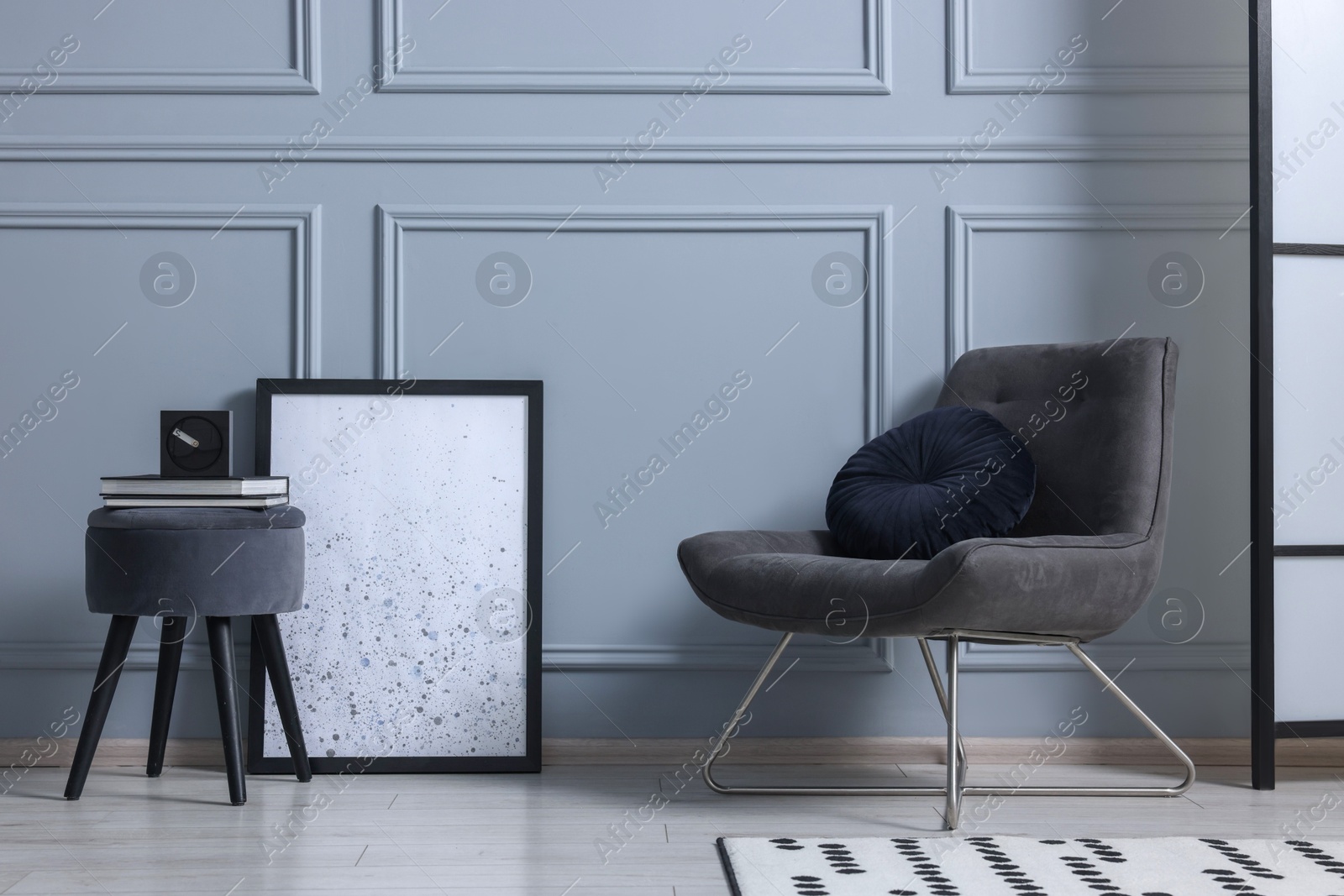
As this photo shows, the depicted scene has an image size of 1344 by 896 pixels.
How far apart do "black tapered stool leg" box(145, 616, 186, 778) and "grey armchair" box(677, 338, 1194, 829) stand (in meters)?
1.12

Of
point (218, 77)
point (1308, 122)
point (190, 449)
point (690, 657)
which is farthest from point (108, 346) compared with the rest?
point (1308, 122)

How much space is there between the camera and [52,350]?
7.86 feet

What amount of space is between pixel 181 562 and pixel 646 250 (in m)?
1.21

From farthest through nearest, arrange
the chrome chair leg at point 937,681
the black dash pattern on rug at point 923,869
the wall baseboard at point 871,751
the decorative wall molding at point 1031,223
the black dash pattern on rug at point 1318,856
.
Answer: the decorative wall molding at point 1031,223 → the wall baseboard at point 871,751 → the chrome chair leg at point 937,681 → the black dash pattern on rug at point 1318,856 → the black dash pattern on rug at point 923,869

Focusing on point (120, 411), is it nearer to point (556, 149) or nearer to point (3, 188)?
point (3, 188)

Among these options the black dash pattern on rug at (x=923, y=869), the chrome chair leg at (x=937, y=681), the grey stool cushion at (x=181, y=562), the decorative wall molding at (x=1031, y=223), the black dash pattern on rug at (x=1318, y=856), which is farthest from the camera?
the decorative wall molding at (x=1031, y=223)

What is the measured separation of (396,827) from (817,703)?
100 cm

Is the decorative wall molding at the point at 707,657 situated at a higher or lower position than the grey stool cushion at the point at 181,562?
lower

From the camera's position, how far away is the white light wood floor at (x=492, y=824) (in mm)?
1590

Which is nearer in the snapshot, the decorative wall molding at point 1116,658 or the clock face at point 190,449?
the clock face at point 190,449

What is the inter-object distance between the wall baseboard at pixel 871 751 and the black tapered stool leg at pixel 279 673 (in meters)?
0.31

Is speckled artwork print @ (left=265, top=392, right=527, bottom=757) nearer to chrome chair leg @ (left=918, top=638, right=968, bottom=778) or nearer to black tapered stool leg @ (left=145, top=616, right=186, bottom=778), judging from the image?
black tapered stool leg @ (left=145, top=616, right=186, bottom=778)

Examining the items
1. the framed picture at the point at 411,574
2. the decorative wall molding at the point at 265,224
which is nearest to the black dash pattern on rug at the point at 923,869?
the framed picture at the point at 411,574

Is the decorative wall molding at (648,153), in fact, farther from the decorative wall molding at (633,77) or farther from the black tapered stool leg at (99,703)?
the black tapered stool leg at (99,703)
